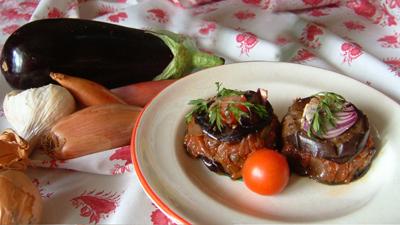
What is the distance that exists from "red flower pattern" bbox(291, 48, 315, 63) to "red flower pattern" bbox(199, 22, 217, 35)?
0.28 meters

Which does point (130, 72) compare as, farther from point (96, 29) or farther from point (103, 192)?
point (103, 192)

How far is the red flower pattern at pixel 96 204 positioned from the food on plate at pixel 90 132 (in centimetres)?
11

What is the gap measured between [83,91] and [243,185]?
17.9 inches

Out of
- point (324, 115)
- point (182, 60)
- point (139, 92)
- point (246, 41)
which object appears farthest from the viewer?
point (246, 41)

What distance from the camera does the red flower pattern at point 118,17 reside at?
1559 millimetres

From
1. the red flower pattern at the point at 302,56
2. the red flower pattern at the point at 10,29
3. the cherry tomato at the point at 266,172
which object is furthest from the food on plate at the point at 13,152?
the red flower pattern at the point at 302,56

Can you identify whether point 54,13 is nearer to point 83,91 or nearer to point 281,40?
point 83,91

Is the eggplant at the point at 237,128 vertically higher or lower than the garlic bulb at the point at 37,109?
higher

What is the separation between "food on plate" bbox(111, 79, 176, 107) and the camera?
120cm

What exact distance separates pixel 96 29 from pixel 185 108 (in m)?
0.38

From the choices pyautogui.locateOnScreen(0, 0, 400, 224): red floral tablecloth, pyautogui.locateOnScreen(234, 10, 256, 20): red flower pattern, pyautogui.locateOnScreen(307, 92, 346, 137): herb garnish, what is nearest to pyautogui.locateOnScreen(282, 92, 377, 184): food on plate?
pyautogui.locateOnScreen(307, 92, 346, 137): herb garnish

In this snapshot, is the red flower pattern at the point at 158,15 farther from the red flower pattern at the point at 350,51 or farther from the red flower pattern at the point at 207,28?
the red flower pattern at the point at 350,51

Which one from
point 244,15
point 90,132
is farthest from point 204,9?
point 90,132

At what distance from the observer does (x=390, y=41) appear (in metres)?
1.51
